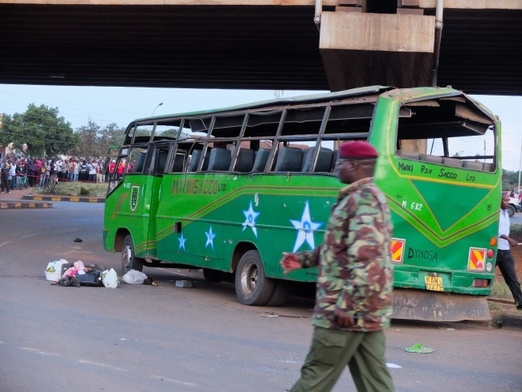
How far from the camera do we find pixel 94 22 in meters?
26.6

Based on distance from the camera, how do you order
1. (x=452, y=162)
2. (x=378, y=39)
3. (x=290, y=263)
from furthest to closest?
(x=378, y=39) → (x=452, y=162) → (x=290, y=263)

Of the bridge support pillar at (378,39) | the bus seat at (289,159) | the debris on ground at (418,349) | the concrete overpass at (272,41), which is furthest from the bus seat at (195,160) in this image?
the concrete overpass at (272,41)

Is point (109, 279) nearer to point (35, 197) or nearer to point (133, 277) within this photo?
point (133, 277)

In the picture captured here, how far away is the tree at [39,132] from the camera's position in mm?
83500

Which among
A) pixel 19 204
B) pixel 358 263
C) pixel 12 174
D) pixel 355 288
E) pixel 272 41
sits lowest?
pixel 19 204

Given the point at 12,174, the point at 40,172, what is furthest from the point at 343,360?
the point at 40,172

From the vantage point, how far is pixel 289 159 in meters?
13.0

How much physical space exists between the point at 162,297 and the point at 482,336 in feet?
16.1

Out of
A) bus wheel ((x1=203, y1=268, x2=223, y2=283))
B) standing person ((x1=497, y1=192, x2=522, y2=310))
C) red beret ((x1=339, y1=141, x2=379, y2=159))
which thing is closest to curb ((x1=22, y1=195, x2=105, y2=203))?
bus wheel ((x1=203, y1=268, x2=223, y2=283))

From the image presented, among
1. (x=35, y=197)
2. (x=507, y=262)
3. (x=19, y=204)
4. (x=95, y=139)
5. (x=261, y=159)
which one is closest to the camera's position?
(x=261, y=159)

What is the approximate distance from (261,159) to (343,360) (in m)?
8.50

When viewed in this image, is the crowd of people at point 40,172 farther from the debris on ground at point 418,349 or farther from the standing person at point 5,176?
the debris on ground at point 418,349

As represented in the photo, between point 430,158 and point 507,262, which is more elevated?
point 430,158

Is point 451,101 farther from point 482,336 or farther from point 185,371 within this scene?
point 185,371
